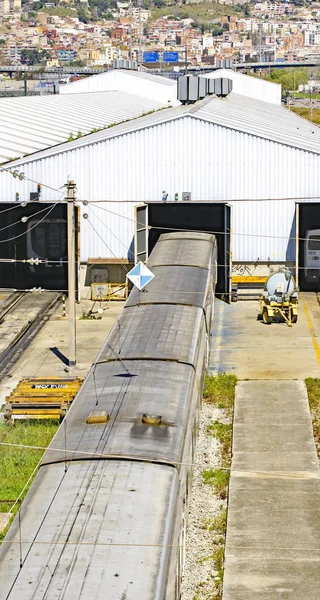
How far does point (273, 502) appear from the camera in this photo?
1977cm

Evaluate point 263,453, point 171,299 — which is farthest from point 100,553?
point 171,299

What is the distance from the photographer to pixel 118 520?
13.2 meters

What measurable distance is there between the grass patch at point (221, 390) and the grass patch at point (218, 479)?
452cm

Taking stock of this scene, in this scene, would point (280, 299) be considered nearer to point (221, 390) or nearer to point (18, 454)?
point (221, 390)

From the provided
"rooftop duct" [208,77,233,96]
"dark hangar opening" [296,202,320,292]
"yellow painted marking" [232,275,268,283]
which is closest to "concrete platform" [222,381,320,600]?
"yellow painted marking" [232,275,268,283]

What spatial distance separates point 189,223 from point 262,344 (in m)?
9.41

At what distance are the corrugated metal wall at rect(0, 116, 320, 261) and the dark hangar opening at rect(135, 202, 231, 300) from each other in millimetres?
495

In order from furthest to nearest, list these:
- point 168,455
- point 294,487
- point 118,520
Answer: point 294,487 → point 168,455 → point 118,520

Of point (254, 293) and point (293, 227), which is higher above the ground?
point (293, 227)

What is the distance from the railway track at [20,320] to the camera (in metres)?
31.8

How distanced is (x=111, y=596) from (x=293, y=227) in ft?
96.0

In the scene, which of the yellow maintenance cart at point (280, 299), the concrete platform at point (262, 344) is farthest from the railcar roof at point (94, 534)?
the yellow maintenance cart at point (280, 299)

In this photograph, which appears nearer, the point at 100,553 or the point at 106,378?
the point at 100,553

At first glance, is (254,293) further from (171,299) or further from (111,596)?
(111,596)
